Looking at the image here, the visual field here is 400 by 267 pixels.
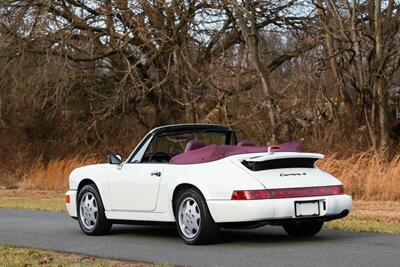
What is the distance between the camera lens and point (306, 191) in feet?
32.6

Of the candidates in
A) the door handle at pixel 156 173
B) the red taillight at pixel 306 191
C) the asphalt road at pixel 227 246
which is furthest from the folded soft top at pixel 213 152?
the asphalt road at pixel 227 246

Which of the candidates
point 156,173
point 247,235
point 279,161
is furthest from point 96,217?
point 279,161

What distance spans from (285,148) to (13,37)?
17823 millimetres

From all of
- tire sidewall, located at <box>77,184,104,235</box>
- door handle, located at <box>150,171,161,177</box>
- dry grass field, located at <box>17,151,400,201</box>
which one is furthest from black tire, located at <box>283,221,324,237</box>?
dry grass field, located at <box>17,151,400,201</box>

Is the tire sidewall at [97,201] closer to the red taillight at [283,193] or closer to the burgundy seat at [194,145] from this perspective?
the burgundy seat at [194,145]

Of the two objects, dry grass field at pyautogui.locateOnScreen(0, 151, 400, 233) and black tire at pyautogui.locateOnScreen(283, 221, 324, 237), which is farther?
dry grass field at pyautogui.locateOnScreen(0, 151, 400, 233)

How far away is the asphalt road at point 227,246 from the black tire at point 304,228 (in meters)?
0.15

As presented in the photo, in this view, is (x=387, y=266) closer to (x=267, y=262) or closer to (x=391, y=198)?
(x=267, y=262)

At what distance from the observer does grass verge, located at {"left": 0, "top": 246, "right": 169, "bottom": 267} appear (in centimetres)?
884

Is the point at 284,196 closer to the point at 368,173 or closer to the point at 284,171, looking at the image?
the point at 284,171

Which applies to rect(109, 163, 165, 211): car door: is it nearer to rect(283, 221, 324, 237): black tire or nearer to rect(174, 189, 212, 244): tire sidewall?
rect(174, 189, 212, 244): tire sidewall

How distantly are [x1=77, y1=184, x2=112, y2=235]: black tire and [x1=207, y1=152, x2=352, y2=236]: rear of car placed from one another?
2.24 metres

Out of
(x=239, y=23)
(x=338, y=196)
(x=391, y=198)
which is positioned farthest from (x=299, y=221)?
(x=239, y=23)

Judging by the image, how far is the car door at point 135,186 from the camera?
35.6ft
